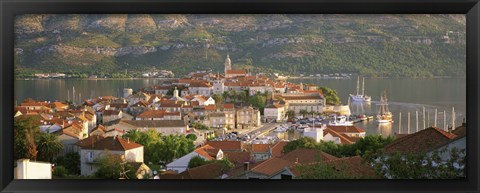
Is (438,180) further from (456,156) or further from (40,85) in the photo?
(40,85)

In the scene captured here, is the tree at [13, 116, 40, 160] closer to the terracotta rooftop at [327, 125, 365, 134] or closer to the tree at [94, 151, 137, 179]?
the tree at [94, 151, 137, 179]

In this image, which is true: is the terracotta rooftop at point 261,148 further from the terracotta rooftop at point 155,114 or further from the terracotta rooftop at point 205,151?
the terracotta rooftop at point 155,114

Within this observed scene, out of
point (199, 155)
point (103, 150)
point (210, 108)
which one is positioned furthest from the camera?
point (210, 108)

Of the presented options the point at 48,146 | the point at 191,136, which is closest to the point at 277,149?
the point at 191,136

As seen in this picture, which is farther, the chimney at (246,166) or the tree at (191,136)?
the tree at (191,136)

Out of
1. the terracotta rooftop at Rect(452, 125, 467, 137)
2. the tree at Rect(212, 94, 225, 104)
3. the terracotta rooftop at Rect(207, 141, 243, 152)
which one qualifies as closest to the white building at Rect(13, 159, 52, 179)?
the terracotta rooftop at Rect(207, 141, 243, 152)

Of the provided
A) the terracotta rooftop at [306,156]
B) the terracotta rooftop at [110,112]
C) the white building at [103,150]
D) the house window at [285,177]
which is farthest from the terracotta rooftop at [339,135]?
the terracotta rooftop at [110,112]

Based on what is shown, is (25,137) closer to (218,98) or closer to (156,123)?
(156,123)
